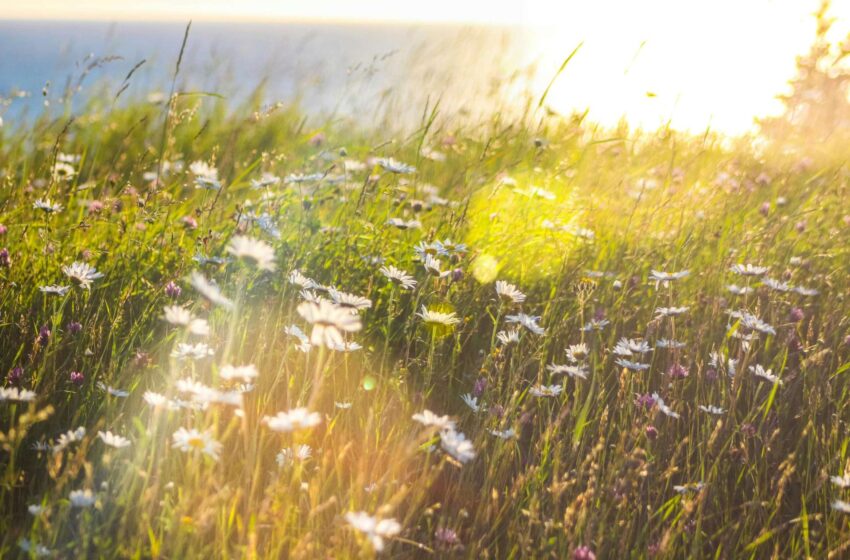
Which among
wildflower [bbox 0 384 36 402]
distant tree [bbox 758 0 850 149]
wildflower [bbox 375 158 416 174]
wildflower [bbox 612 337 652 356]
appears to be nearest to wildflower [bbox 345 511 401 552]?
wildflower [bbox 0 384 36 402]

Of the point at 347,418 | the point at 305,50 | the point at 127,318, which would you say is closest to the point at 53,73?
the point at 305,50

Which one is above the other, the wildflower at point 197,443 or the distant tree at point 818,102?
the distant tree at point 818,102

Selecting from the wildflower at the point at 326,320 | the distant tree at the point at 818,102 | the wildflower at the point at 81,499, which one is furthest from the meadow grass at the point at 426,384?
the distant tree at the point at 818,102

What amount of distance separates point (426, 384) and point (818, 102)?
834 centimetres

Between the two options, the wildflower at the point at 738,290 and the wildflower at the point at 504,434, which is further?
the wildflower at the point at 738,290

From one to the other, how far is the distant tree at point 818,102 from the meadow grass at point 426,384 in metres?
1.58

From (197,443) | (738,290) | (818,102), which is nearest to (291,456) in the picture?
(197,443)

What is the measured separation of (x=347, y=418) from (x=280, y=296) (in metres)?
0.46

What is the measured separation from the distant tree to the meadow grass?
5.18 feet

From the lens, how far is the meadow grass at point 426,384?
1.26m

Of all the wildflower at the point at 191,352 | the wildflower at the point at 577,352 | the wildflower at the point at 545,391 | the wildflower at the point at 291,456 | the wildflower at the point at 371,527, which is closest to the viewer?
the wildflower at the point at 371,527

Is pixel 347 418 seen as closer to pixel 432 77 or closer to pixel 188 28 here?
pixel 188 28

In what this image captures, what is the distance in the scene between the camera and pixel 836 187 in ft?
11.4

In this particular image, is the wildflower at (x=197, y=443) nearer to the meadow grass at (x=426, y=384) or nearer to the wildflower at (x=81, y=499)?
the meadow grass at (x=426, y=384)
